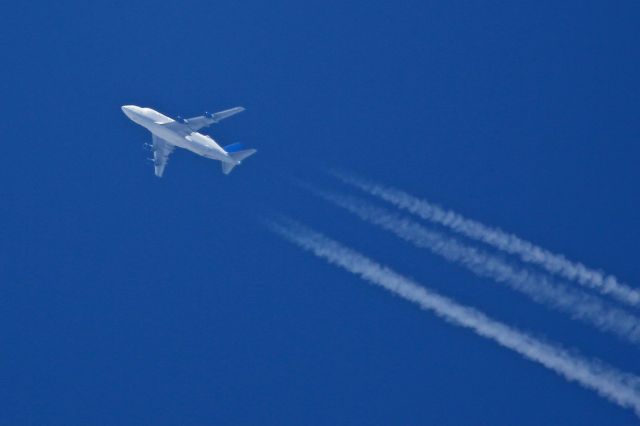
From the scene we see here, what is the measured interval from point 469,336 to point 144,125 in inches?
1231

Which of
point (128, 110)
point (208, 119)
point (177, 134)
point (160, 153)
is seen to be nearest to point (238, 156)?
point (208, 119)

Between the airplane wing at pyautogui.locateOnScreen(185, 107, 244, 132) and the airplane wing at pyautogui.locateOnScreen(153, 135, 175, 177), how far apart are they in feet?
13.8

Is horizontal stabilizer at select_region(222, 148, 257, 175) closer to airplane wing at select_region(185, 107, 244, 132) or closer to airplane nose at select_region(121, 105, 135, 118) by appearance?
airplane wing at select_region(185, 107, 244, 132)

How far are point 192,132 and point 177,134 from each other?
131 centimetres

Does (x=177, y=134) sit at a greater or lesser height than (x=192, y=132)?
lesser

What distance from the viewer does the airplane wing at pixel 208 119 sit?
286 ft

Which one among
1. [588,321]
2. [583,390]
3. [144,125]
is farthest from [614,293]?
[144,125]

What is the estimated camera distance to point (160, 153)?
3600 inches

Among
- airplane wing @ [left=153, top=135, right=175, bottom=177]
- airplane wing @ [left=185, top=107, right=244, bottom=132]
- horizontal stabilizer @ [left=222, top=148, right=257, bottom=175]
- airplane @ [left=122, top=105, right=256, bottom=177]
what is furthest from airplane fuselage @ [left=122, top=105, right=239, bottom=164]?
airplane wing @ [left=153, top=135, right=175, bottom=177]

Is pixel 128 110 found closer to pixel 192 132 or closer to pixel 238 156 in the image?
pixel 192 132

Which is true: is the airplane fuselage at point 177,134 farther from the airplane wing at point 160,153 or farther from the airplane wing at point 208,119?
the airplane wing at point 160,153

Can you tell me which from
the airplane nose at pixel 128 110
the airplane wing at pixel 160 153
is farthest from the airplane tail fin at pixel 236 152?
the airplane nose at pixel 128 110

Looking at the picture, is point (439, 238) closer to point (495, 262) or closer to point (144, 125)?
point (495, 262)

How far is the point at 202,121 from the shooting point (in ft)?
287
